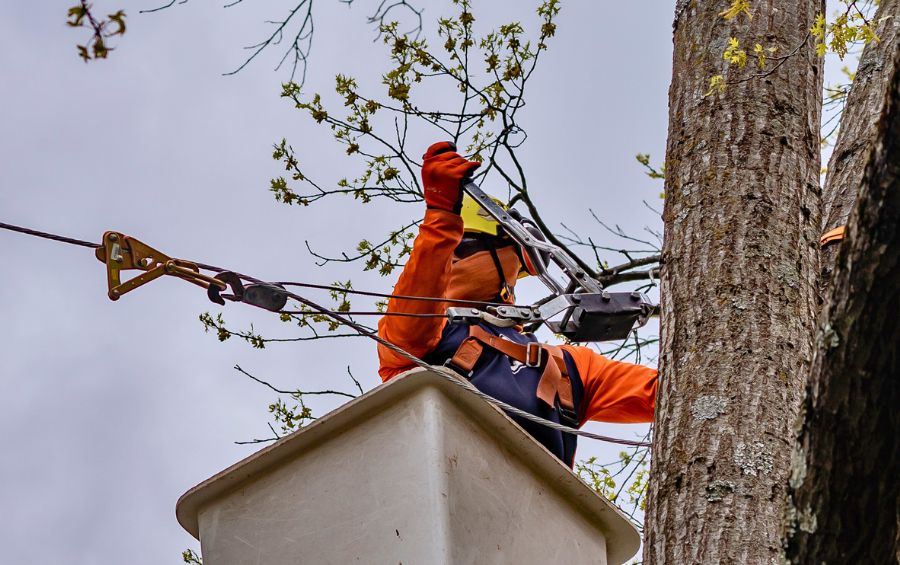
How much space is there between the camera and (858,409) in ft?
6.94

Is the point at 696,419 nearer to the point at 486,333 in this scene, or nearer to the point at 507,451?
the point at 507,451

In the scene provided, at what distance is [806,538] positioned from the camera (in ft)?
7.14

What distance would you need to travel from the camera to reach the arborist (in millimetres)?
4074

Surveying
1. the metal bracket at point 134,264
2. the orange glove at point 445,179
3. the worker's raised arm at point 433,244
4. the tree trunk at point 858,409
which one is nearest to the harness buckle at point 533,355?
the worker's raised arm at point 433,244

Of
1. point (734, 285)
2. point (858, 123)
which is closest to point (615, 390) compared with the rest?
point (858, 123)

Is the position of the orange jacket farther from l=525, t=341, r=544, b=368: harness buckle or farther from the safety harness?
l=525, t=341, r=544, b=368: harness buckle

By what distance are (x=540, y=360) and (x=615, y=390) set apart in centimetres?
30

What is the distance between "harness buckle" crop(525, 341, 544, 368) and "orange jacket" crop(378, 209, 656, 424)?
0.77ft

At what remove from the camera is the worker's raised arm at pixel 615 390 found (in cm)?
438

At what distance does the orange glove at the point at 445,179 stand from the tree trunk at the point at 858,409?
203cm

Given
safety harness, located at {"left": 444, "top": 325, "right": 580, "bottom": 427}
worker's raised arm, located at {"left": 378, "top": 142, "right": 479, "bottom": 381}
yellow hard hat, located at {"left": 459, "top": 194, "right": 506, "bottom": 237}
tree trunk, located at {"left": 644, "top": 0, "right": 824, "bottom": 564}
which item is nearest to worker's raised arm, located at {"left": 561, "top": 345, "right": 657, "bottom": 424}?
safety harness, located at {"left": 444, "top": 325, "right": 580, "bottom": 427}

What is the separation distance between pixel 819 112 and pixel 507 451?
4.27 feet

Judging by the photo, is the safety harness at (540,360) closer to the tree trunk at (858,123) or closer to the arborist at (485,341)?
the arborist at (485,341)

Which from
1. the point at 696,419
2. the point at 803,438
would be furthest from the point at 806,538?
the point at 696,419
